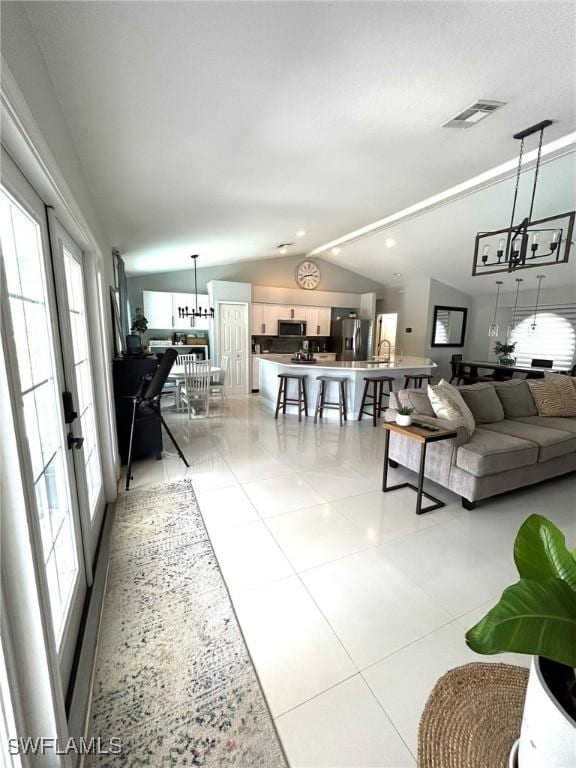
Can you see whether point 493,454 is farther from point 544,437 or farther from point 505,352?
point 505,352

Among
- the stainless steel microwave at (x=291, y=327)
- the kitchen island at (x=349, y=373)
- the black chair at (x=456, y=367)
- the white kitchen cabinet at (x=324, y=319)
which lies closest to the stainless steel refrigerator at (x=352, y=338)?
the white kitchen cabinet at (x=324, y=319)

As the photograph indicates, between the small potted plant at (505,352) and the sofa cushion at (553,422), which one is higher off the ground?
the small potted plant at (505,352)

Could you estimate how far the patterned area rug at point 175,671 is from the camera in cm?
114

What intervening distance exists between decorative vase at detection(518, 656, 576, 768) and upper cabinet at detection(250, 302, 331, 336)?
22.9ft

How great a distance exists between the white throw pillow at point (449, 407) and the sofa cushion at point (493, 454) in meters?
0.16

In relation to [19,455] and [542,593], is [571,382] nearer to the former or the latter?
[542,593]

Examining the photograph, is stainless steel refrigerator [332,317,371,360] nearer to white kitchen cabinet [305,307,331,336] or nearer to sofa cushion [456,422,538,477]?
white kitchen cabinet [305,307,331,336]

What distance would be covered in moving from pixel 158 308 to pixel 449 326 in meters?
6.87

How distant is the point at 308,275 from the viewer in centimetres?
795

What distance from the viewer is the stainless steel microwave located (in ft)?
25.0

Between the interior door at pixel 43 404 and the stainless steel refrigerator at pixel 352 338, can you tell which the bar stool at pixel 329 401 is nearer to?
the stainless steel refrigerator at pixel 352 338

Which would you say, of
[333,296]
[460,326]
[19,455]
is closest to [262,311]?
[333,296]

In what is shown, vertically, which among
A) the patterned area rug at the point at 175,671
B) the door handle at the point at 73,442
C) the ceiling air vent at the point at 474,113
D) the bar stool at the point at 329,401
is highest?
the ceiling air vent at the point at 474,113

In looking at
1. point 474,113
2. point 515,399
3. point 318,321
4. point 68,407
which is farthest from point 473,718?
point 318,321
